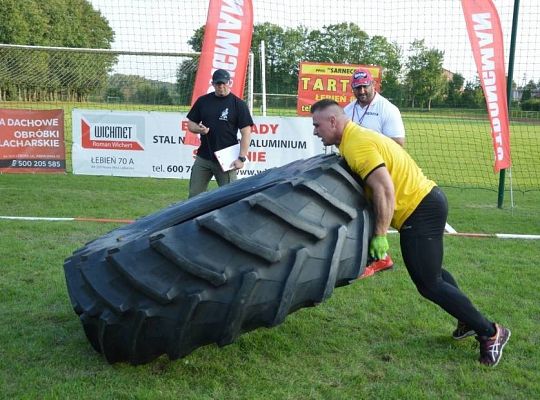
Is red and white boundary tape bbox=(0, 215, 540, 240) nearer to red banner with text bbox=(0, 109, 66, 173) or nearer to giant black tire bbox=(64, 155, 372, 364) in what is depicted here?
red banner with text bbox=(0, 109, 66, 173)

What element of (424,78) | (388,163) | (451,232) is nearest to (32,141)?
(451,232)

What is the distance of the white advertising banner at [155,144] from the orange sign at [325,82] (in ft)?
8.61

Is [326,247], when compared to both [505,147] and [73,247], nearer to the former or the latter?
[73,247]

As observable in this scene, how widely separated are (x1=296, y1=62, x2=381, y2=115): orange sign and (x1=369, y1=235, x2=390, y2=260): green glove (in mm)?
9142

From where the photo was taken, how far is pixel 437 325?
168 inches

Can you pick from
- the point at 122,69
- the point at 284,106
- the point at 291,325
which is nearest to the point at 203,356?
the point at 291,325

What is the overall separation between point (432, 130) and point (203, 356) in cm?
2139

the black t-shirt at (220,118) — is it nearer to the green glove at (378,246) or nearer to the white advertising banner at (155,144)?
the green glove at (378,246)

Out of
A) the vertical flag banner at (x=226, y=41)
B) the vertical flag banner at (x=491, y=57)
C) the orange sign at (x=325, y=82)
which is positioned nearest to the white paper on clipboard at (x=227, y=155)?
the vertical flag banner at (x=226, y=41)

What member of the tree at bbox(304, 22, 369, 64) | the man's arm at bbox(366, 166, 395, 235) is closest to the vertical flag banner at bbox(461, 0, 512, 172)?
the man's arm at bbox(366, 166, 395, 235)

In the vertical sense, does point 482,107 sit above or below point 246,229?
above

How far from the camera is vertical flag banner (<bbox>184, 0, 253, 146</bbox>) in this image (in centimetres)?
897

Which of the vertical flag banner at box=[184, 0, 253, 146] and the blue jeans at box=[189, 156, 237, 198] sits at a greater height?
the vertical flag banner at box=[184, 0, 253, 146]

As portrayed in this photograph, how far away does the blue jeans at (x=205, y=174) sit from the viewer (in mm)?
6438
